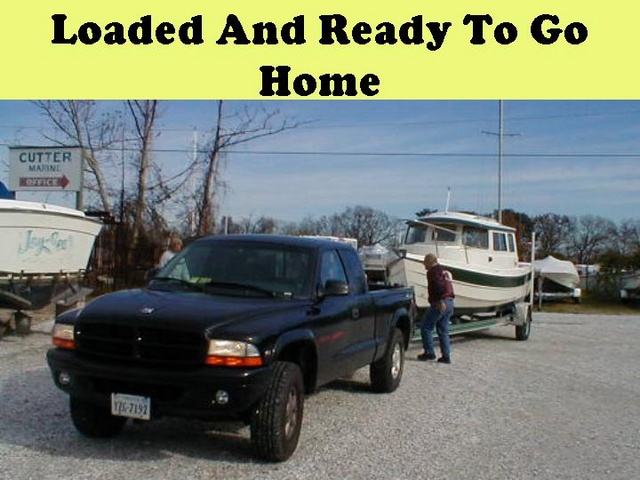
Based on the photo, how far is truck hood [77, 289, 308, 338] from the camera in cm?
534

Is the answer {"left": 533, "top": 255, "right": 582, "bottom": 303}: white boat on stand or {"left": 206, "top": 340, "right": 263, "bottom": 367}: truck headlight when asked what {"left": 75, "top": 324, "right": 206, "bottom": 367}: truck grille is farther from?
{"left": 533, "top": 255, "right": 582, "bottom": 303}: white boat on stand

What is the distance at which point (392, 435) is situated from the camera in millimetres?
6812

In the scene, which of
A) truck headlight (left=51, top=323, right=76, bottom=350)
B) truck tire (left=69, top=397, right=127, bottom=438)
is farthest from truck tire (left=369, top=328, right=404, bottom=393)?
truck headlight (left=51, top=323, right=76, bottom=350)

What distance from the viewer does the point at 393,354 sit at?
8820mm

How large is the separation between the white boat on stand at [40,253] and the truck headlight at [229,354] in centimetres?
748

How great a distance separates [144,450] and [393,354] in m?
3.78

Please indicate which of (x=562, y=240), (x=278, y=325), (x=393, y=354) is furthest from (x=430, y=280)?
(x=562, y=240)

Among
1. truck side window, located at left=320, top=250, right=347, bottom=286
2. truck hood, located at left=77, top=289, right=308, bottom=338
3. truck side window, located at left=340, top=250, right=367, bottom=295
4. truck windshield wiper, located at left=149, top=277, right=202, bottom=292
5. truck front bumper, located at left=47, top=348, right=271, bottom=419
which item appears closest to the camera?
truck front bumper, located at left=47, top=348, right=271, bottom=419

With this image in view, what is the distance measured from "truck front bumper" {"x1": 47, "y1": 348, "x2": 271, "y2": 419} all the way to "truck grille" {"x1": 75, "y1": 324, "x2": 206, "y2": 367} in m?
0.08

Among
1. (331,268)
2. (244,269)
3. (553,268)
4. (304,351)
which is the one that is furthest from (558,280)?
(304,351)

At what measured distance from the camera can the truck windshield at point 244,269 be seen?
21.3ft

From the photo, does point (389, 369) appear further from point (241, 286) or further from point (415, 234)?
point (415, 234)

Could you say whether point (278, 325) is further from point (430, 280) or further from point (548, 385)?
point (430, 280)

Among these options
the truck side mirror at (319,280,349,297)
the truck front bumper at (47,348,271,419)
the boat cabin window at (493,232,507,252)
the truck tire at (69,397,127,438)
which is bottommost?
the truck tire at (69,397,127,438)
